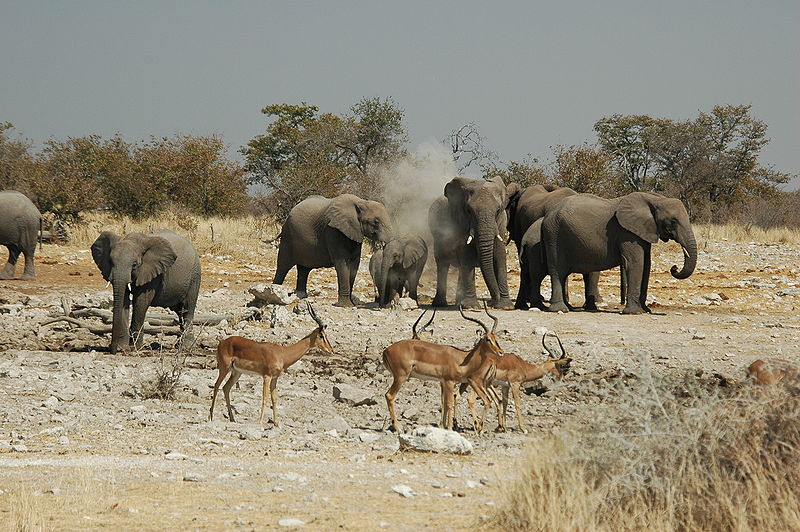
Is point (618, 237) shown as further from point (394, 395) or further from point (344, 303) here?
point (394, 395)

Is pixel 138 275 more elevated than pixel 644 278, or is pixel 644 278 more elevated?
pixel 644 278

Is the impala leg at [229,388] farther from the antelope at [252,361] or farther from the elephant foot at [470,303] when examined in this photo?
the elephant foot at [470,303]

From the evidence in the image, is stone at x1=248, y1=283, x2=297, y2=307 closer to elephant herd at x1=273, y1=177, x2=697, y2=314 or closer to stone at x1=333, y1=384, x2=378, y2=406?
elephant herd at x1=273, y1=177, x2=697, y2=314

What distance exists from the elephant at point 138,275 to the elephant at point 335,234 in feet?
19.9

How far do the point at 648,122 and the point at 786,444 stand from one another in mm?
49716

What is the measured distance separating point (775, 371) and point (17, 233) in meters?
22.8

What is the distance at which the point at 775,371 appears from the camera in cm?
930

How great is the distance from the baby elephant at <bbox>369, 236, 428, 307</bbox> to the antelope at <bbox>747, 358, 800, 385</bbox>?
1330cm

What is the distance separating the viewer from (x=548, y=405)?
13938 millimetres

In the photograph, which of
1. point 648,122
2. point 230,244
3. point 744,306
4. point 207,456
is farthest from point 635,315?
point 648,122

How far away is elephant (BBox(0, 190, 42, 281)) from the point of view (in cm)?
2769

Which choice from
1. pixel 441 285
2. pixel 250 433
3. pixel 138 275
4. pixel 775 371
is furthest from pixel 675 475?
pixel 441 285

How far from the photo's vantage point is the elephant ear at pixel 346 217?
23922mm

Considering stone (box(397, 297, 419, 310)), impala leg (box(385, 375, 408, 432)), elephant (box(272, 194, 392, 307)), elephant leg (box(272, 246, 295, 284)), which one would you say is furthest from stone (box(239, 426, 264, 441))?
elephant leg (box(272, 246, 295, 284))
